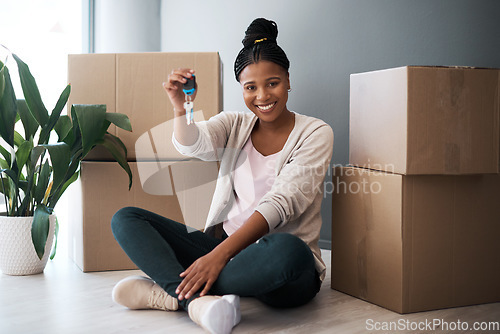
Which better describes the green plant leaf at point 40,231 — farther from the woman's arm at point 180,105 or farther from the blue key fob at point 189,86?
the blue key fob at point 189,86

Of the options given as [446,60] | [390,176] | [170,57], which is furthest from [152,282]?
[446,60]

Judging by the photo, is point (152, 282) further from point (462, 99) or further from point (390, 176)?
point (462, 99)

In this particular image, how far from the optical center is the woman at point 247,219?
1143mm

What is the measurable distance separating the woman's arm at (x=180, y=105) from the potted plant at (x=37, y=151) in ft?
1.08

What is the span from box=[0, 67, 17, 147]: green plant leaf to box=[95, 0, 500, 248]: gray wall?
1.05 m

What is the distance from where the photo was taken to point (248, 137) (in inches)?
57.1

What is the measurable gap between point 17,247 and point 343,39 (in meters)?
1.39

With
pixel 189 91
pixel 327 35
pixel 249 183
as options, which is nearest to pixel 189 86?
pixel 189 91

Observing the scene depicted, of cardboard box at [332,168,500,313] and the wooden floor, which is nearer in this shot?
the wooden floor

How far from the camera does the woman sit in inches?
45.0

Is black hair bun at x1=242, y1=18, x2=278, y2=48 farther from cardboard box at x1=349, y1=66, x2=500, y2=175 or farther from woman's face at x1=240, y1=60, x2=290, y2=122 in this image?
cardboard box at x1=349, y1=66, x2=500, y2=175

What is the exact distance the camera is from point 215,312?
42.6 inches

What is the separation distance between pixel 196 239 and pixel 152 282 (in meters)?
0.16

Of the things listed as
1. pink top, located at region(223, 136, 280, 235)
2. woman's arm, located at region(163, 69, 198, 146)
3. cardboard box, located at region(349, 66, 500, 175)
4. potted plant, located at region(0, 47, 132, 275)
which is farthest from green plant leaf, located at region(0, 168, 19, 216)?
cardboard box, located at region(349, 66, 500, 175)
